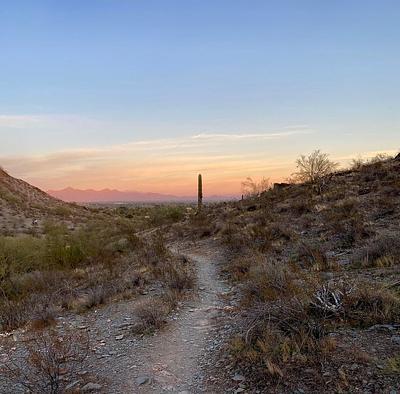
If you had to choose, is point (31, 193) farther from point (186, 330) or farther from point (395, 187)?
point (186, 330)

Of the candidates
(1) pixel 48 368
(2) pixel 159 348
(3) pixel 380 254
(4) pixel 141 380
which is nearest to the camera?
(1) pixel 48 368

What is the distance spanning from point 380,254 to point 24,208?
37.5 m

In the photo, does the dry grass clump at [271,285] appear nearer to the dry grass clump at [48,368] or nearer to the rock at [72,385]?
the dry grass clump at [48,368]

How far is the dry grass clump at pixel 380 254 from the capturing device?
8877 millimetres

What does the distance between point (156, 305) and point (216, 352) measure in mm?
2259

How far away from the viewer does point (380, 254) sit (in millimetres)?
9445

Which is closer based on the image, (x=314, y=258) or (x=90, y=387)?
(x=90, y=387)

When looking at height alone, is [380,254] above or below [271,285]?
above

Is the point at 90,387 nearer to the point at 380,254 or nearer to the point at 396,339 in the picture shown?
the point at 396,339

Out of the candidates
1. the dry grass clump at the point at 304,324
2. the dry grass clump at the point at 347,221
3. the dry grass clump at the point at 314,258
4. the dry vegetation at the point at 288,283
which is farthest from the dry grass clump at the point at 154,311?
the dry grass clump at the point at 347,221

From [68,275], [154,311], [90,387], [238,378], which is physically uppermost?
[154,311]

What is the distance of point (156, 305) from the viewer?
8.01 m

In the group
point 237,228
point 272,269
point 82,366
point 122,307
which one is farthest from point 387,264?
point 237,228

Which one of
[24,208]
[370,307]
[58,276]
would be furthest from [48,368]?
[24,208]
